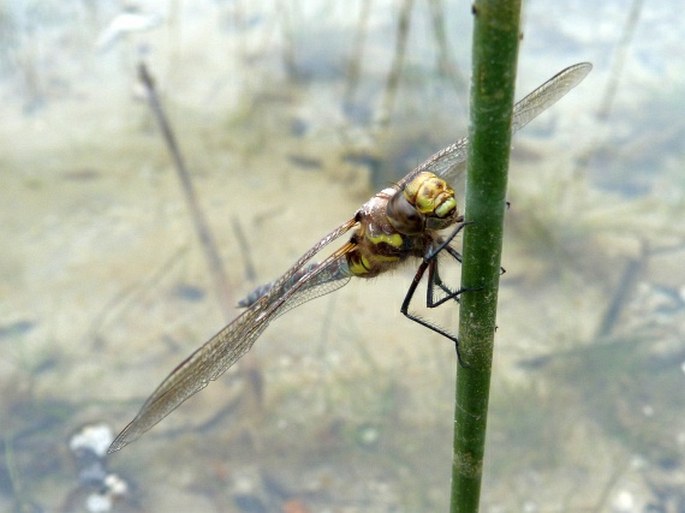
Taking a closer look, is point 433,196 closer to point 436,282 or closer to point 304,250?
point 436,282

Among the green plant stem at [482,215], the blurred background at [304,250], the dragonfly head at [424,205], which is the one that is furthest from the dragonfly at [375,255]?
the blurred background at [304,250]

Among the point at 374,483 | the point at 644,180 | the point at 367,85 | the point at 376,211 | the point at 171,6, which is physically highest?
the point at 376,211

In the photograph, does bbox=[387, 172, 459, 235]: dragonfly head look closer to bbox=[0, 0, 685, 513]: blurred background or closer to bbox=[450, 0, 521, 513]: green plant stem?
bbox=[450, 0, 521, 513]: green plant stem

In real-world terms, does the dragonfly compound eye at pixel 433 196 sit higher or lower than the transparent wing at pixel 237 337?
higher

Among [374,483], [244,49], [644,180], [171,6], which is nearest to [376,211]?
[374,483]

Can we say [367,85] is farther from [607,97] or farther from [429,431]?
[429,431]

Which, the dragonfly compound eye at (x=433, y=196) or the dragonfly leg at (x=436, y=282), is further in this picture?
→ the dragonfly leg at (x=436, y=282)

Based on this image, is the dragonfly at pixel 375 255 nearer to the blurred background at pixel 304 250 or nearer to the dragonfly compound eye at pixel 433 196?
the dragonfly compound eye at pixel 433 196
